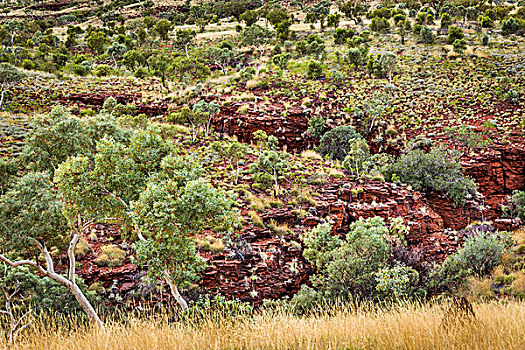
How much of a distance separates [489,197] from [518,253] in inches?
376

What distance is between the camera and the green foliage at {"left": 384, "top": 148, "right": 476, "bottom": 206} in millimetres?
21578

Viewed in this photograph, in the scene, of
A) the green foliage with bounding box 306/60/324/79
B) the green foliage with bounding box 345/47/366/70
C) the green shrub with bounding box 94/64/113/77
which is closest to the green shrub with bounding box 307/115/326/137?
the green foliage with bounding box 306/60/324/79

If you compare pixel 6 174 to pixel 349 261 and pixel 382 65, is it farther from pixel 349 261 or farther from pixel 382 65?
pixel 382 65

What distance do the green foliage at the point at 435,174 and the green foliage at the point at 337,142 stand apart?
15.3 feet

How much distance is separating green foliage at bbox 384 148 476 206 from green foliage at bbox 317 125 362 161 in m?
4.66

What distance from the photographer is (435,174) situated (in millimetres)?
22172

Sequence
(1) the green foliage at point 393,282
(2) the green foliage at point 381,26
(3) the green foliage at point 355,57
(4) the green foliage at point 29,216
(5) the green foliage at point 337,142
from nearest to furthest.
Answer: (4) the green foliage at point 29,216, (1) the green foliage at point 393,282, (5) the green foliage at point 337,142, (3) the green foliage at point 355,57, (2) the green foliage at point 381,26

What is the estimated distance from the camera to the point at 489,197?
76.3ft

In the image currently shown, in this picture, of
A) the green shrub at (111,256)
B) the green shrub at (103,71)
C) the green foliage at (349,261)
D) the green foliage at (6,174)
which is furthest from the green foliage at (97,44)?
the green foliage at (349,261)

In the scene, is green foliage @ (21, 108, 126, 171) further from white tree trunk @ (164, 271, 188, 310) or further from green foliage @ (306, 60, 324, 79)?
green foliage @ (306, 60, 324, 79)

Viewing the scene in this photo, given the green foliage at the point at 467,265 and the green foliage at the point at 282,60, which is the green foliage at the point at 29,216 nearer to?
the green foliage at the point at 467,265

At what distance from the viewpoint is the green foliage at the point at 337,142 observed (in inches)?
1077

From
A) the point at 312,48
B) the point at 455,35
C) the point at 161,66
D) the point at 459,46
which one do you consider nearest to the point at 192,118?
the point at 161,66

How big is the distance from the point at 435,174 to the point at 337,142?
779cm
